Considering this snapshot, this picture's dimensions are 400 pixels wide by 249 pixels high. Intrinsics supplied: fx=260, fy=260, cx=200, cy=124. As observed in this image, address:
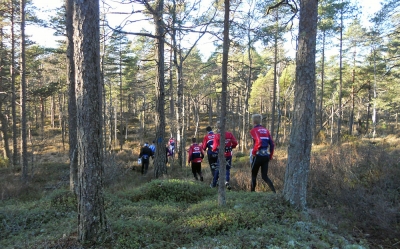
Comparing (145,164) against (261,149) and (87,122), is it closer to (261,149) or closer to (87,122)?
(261,149)

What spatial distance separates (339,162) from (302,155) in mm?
3389

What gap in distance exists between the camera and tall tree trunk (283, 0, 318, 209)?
198 inches

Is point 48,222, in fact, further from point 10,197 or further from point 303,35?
point 303,35

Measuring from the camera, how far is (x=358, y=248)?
11.3ft

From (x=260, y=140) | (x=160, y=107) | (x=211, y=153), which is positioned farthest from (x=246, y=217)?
(x=160, y=107)

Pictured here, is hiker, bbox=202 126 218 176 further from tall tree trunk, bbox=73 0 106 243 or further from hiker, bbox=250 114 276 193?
tall tree trunk, bbox=73 0 106 243

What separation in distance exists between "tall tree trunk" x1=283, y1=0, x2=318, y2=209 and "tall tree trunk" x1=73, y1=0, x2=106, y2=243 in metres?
3.57

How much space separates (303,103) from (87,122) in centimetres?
391

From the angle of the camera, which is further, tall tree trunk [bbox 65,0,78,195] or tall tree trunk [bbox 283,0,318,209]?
tall tree trunk [bbox 65,0,78,195]

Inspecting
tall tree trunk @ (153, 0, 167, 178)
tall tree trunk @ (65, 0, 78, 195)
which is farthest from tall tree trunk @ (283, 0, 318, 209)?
tall tree trunk @ (65, 0, 78, 195)

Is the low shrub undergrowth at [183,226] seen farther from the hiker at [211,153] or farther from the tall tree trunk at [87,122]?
the hiker at [211,153]

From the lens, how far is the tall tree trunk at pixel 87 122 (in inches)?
155

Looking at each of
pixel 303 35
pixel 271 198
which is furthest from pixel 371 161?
pixel 303 35

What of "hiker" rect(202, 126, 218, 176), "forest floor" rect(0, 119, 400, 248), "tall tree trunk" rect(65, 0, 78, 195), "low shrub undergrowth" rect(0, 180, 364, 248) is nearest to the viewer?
"low shrub undergrowth" rect(0, 180, 364, 248)
